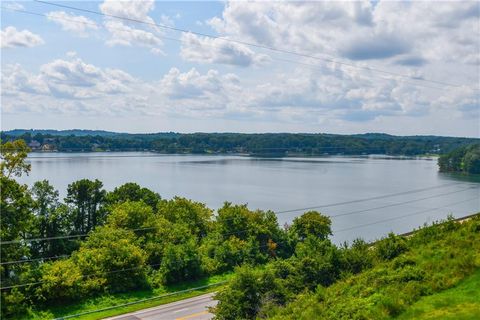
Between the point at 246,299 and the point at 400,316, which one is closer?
the point at 400,316

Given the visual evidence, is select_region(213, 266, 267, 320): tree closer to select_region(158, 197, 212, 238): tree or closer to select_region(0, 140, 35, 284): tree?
select_region(0, 140, 35, 284): tree

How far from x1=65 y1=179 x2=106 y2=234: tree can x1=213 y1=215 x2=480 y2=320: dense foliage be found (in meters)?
26.7

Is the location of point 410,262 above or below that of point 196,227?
above

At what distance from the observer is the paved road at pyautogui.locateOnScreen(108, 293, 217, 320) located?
23.8 m

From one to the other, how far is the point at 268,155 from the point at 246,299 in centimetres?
14640

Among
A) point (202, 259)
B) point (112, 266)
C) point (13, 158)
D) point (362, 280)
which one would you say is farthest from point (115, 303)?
point (362, 280)

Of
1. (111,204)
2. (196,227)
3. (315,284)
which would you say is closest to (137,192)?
(111,204)

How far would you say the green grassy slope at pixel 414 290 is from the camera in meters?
12.0

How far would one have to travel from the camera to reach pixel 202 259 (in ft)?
107

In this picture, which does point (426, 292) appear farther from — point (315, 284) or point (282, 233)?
point (282, 233)

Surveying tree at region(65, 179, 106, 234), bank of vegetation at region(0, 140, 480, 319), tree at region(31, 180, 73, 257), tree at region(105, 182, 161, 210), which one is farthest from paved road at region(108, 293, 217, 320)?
tree at region(105, 182, 161, 210)

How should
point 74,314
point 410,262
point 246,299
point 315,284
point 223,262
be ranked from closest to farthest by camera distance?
point 410,262, point 246,299, point 315,284, point 74,314, point 223,262

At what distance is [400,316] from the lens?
11.7 meters

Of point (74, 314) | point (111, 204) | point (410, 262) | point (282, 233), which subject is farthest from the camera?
point (111, 204)
